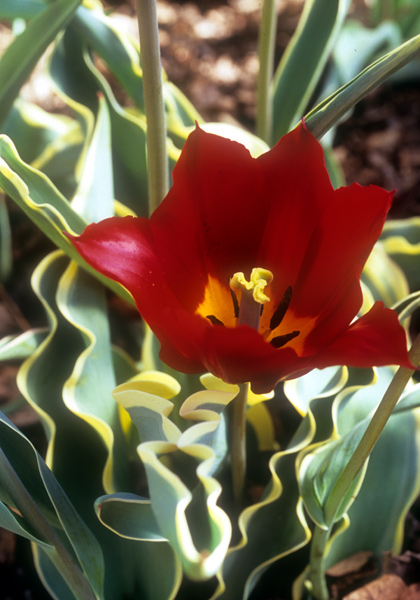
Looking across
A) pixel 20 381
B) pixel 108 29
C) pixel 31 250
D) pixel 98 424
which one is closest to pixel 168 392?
pixel 98 424

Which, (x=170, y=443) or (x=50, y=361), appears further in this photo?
(x=50, y=361)

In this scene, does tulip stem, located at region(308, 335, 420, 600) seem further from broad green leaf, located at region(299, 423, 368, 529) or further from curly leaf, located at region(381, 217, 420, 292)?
curly leaf, located at region(381, 217, 420, 292)

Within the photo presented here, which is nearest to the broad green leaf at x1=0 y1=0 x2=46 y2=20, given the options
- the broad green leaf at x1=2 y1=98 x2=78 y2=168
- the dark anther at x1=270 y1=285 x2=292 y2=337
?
the broad green leaf at x1=2 y1=98 x2=78 y2=168

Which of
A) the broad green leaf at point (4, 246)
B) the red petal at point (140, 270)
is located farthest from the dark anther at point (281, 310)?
the broad green leaf at point (4, 246)

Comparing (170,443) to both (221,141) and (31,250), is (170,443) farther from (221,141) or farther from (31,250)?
(31,250)

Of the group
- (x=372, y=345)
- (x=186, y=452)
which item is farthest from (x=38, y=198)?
(x=372, y=345)

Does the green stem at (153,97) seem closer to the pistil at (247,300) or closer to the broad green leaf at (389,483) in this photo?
the pistil at (247,300)
